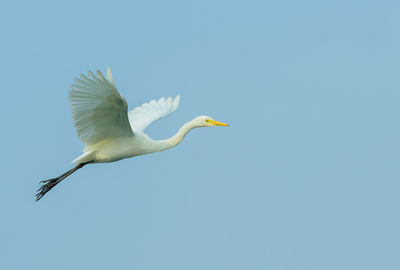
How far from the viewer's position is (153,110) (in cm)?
1991

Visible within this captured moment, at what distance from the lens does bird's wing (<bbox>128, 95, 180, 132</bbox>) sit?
19.5 metres

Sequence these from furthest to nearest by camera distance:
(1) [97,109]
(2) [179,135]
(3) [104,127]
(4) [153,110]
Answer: (4) [153,110]
(2) [179,135]
(3) [104,127]
(1) [97,109]

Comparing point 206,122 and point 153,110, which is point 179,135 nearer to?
point 206,122

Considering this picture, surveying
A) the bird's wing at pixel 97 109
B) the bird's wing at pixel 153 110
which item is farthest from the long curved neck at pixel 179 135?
the bird's wing at pixel 153 110

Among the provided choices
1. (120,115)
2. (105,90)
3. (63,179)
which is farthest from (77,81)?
(63,179)

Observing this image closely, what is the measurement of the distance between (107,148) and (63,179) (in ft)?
5.12

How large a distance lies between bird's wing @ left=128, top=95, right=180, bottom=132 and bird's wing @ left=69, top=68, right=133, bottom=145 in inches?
117

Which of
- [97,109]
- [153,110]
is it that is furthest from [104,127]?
[153,110]

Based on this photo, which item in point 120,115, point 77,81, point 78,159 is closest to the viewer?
point 77,81

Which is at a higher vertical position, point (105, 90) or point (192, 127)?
point (105, 90)

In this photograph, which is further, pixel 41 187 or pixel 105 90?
pixel 41 187

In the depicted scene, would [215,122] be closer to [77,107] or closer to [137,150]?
[137,150]

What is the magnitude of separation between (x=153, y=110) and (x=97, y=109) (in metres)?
4.77

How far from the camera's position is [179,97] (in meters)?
20.2
